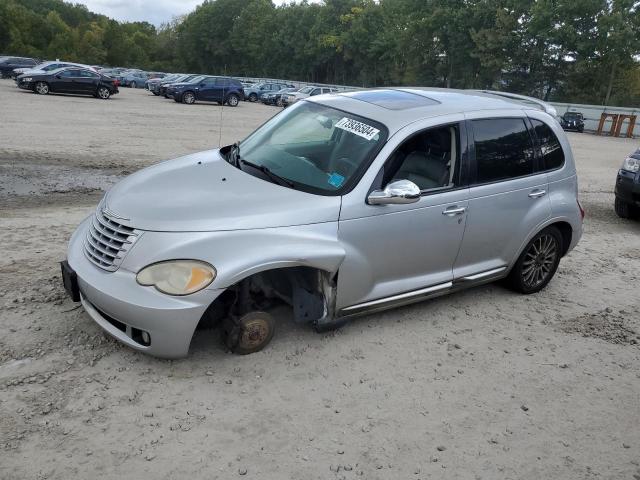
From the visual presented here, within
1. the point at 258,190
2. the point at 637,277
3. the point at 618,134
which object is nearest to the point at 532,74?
the point at 618,134

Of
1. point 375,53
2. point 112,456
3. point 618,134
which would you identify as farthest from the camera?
point 375,53

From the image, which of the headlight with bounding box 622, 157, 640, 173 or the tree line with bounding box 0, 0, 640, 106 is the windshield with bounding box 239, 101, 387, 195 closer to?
the headlight with bounding box 622, 157, 640, 173

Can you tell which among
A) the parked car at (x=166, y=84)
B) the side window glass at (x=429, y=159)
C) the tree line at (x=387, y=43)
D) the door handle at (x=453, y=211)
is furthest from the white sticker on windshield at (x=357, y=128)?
the tree line at (x=387, y=43)

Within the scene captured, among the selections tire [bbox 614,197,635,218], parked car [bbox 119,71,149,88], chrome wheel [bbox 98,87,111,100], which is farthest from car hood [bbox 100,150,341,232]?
parked car [bbox 119,71,149,88]

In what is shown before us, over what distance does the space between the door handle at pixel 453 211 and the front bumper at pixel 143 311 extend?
1.88 metres

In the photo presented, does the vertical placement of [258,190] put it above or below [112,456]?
above

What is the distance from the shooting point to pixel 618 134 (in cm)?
3666

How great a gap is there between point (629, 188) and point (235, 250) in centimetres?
746

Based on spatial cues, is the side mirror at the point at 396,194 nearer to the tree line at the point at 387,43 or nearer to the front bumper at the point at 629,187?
the front bumper at the point at 629,187

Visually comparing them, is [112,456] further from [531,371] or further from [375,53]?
[375,53]

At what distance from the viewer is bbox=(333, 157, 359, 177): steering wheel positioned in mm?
3916

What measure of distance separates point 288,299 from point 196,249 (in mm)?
902

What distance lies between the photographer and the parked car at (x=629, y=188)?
27.7ft

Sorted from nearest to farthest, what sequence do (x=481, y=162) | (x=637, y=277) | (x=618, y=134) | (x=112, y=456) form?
(x=112, y=456) → (x=481, y=162) → (x=637, y=277) → (x=618, y=134)
